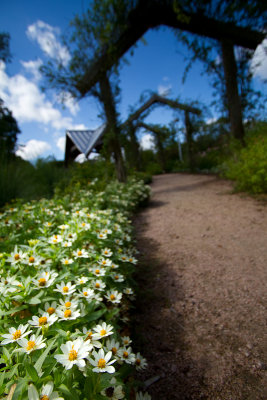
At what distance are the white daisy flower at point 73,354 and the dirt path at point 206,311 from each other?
0.53m

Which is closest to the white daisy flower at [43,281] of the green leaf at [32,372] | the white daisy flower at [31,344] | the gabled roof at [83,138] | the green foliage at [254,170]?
the white daisy flower at [31,344]

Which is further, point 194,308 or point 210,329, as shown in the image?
point 194,308

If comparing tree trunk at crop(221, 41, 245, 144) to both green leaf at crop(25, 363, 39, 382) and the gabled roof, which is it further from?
the gabled roof

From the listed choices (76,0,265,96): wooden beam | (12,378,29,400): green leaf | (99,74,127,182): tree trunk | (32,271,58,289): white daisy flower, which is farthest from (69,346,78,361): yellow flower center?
(76,0,265,96): wooden beam

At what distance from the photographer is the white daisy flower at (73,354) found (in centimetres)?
56

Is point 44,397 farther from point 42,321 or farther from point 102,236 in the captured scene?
point 102,236

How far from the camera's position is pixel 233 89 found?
5.09 metres

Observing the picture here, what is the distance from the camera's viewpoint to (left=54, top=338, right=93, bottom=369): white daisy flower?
563 millimetres

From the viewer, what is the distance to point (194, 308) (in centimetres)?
134

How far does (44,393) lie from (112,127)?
563 cm

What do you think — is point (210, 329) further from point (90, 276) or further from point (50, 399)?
point (50, 399)

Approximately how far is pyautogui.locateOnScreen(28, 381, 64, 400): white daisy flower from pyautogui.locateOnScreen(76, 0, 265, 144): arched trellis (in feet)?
18.7

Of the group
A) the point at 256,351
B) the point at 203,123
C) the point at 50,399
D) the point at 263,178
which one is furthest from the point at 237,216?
the point at 203,123

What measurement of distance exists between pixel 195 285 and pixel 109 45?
5723 millimetres
